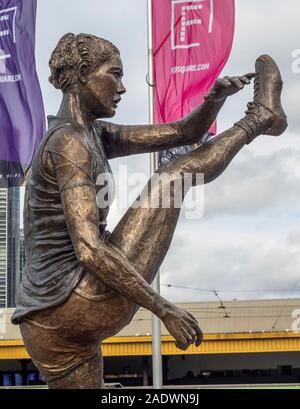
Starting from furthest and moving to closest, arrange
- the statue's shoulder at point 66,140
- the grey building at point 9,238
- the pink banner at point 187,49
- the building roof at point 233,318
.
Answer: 1. the building roof at point 233,318
2. the pink banner at point 187,49
3. the grey building at point 9,238
4. the statue's shoulder at point 66,140

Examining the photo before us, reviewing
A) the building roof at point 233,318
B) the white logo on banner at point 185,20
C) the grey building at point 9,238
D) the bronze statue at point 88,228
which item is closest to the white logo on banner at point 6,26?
the grey building at point 9,238

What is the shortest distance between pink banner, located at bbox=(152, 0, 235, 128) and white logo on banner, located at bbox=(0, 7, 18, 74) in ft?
8.55

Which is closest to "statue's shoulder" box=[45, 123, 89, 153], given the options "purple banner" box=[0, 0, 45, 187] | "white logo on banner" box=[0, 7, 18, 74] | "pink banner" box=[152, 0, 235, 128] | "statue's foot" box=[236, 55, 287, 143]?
"statue's foot" box=[236, 55, 287, 143]

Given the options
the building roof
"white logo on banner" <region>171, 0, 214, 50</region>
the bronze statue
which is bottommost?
the building roof

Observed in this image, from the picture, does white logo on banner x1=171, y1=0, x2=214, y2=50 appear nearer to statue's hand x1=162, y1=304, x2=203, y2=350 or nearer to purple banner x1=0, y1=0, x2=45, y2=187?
purple banner x1=0, y1=0, x2=45, y2=187

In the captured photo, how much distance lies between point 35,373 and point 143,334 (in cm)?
617

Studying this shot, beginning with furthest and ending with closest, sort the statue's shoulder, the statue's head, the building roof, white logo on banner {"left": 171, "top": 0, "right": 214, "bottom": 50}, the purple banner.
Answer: the building roof < the purple banner < white logo on banner {"left": 171, "top": 0, "right": 214, "bottom": 50} < the statue's head < the statue's shoulder

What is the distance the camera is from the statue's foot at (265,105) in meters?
4.27

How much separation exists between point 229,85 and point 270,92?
313 mm

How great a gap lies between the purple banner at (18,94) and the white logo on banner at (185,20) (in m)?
2.57

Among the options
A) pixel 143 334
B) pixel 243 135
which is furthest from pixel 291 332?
pixel 243 135

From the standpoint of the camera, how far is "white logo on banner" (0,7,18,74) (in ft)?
44.1

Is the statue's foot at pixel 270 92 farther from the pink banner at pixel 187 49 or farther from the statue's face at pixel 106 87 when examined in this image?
the pink banner at pixel 187 49

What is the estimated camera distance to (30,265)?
4.09m
